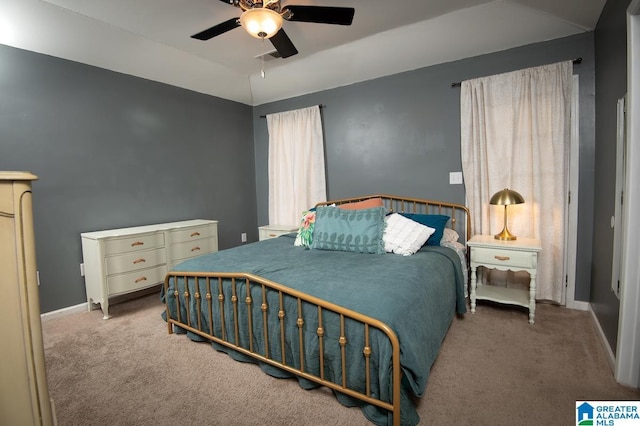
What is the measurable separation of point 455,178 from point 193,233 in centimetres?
295

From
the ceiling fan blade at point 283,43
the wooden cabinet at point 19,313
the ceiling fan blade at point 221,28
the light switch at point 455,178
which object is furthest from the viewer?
the light switch at point 455,178

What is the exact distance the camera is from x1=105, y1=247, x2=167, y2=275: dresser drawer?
115 inches

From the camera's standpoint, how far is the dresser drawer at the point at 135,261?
2.93 meters

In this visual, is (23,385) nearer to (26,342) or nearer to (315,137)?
(26,342)

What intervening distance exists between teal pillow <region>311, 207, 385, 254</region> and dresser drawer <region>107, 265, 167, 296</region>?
5.63 ft

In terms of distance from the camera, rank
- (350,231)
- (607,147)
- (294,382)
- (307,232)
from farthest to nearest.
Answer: (307,232) < (350,231) < (607,147) < (294,382)

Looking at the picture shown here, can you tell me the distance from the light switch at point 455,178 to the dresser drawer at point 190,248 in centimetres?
283

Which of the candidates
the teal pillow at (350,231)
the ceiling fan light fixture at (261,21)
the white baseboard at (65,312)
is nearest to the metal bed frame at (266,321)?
the teal pillow at (350,231)

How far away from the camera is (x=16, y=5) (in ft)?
7.46

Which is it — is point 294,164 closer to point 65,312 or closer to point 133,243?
point 133,243

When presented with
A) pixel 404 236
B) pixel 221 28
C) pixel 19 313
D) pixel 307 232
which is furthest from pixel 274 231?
pixel 19 313

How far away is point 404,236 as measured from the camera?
8.62 feet

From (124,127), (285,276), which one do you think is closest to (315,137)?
(124,127)

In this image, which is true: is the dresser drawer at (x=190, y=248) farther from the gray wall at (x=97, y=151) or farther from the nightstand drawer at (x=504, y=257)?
the nightstand drawer at (x=504, y=257)
